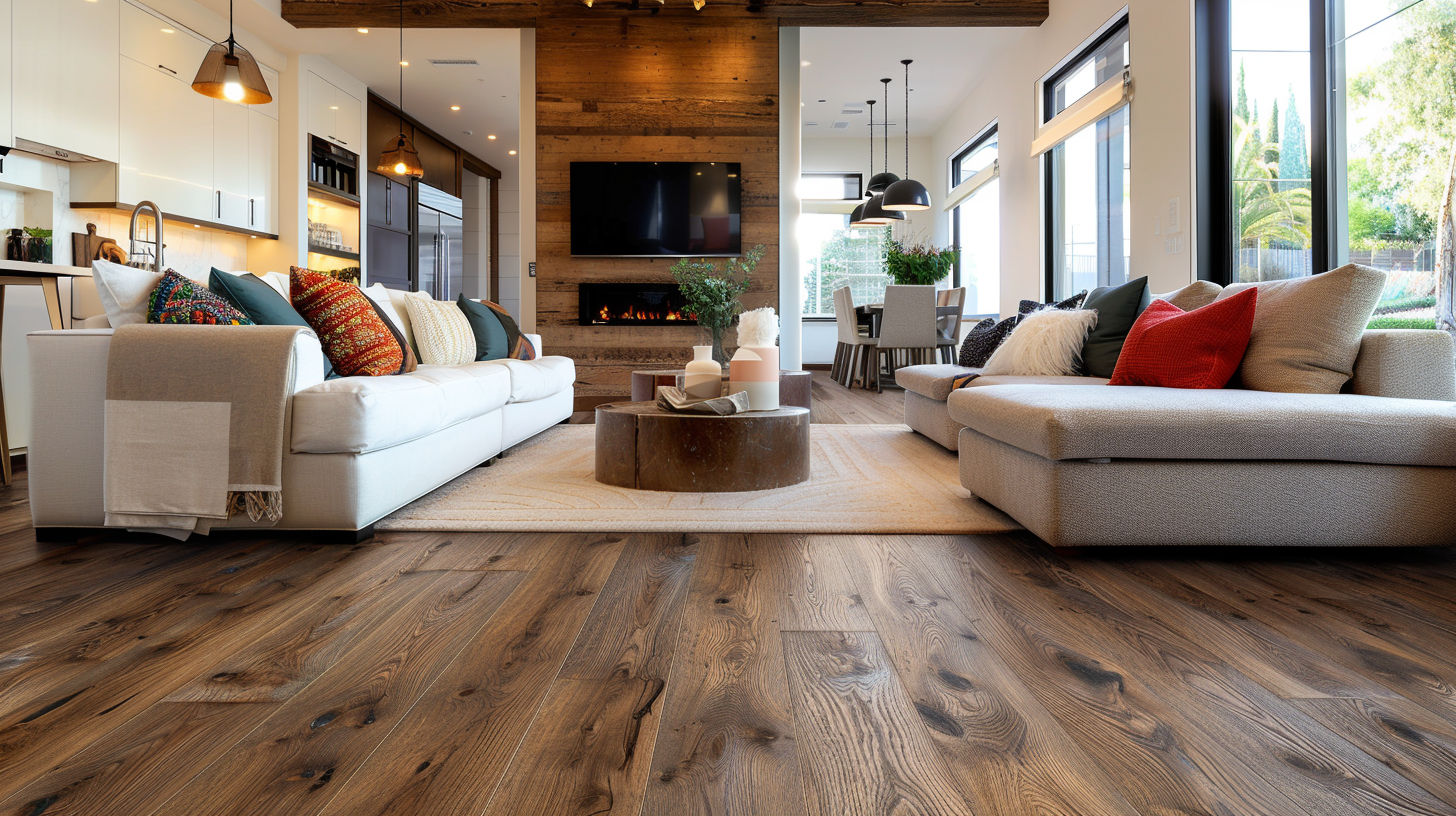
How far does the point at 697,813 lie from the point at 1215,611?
3.97 feet

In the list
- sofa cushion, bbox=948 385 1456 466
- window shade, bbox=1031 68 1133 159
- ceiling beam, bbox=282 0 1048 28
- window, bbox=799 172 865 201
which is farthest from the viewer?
window, bbox=799 172 865 201

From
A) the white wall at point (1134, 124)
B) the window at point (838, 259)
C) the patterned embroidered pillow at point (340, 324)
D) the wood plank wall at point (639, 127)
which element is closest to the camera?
the patterned embroidered pillow at point (340, 324)

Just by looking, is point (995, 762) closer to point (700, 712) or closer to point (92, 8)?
point (700, 712)

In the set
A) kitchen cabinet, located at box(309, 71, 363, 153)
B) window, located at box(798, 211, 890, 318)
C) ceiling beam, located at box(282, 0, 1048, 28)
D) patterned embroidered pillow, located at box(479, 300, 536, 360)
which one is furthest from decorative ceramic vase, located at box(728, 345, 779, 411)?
window, located at box(798, 211, 890, 318)

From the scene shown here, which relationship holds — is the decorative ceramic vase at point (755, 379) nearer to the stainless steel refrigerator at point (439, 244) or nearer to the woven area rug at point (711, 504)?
the woven area rug at point (711, 504)

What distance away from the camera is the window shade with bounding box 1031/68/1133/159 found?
5.12 meters

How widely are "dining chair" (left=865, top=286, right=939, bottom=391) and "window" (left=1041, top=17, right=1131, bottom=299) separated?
1069mm

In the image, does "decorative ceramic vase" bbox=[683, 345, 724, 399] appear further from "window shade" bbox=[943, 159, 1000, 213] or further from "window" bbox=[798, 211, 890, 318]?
"window" bbox=[798, 211, 890, 318]

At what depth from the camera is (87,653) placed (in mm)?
1324

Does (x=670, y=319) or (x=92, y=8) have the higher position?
(x=92, y=8)

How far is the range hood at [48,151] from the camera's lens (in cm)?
464

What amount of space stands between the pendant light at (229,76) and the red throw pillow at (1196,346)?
4.08 metres

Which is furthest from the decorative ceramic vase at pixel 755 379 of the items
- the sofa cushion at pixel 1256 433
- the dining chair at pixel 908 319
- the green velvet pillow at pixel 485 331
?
the dining chair at pixel 908 319

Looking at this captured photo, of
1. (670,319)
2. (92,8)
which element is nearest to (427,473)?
(670,319)
